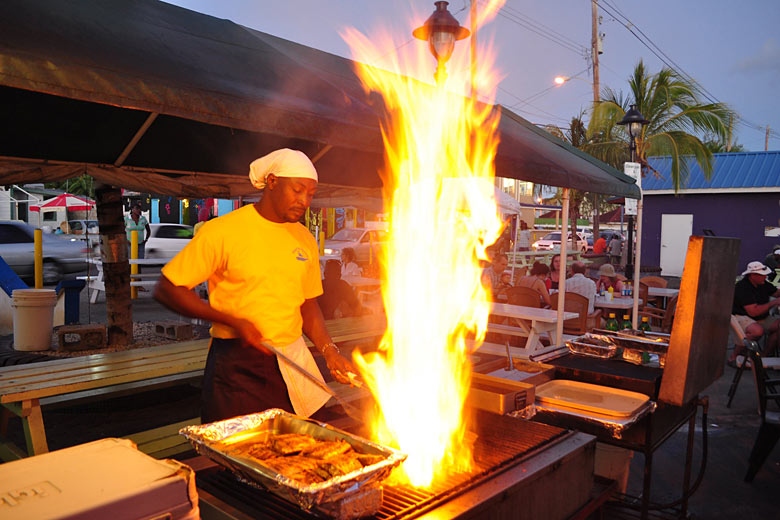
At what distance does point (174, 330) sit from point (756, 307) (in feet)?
27.9

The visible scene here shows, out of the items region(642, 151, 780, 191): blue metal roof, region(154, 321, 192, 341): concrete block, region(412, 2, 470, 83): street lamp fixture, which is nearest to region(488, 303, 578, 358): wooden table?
region(412, 2, 470, 83): street lamp fixture

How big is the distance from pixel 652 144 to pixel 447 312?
17063 mm

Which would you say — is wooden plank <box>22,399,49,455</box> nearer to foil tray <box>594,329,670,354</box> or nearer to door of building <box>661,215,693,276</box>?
foil tray <box>594,329,670,354</box>

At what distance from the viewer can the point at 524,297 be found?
837 centimetres

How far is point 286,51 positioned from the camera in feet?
16.6

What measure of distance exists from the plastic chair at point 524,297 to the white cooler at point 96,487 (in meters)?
7.41

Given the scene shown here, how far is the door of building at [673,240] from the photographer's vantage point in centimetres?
2267

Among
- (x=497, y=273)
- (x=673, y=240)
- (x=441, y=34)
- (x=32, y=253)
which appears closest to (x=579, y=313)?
(x=497, y=273)

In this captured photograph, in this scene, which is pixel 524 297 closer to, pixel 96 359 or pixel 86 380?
pixel 96 359

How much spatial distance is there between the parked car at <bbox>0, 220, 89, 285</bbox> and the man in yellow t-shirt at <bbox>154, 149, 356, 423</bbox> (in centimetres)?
1338

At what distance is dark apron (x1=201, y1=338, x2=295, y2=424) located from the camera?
254 centimetres

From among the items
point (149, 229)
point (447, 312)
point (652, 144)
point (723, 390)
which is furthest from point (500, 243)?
point (447, 312)

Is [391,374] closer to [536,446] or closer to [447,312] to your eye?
[536,446]

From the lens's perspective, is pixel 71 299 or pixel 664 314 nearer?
pixel 71 299
